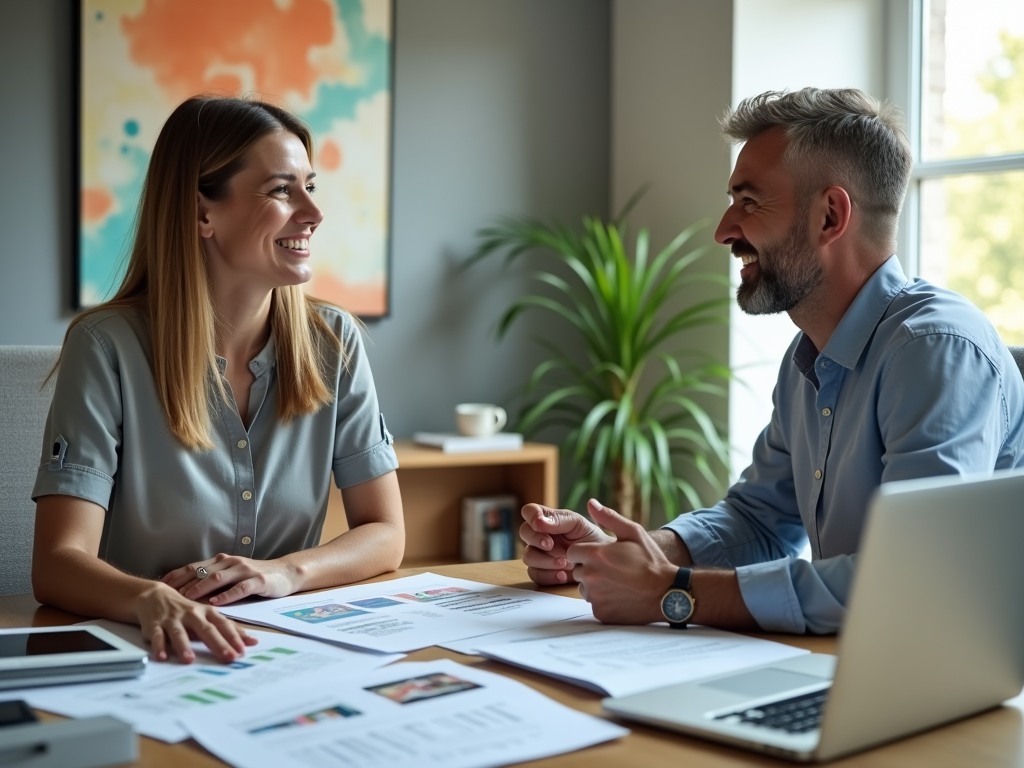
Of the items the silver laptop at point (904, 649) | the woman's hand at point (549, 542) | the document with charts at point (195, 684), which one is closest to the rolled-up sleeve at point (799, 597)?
the silver laptop at point (904, 649)

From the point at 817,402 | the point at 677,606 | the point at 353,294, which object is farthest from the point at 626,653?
the point at 353,294

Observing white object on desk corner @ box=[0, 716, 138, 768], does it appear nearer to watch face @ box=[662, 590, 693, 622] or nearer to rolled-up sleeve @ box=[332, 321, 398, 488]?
watch face @ box=[662, 590, 693, 622]

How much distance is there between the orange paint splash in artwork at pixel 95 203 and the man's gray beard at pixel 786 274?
2088 mm

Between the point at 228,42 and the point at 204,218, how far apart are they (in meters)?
1.62

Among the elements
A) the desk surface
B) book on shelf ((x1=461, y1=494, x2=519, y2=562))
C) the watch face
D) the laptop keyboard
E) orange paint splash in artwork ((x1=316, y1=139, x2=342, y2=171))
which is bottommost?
book on shelf ((x1=461, y1=494, x2=519, y2=562))

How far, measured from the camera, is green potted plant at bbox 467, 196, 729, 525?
3451 millimetres

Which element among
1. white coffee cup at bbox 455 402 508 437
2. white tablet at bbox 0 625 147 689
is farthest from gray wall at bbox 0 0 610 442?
white tablet at bbox 0 625 147 689

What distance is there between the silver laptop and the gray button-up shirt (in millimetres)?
934

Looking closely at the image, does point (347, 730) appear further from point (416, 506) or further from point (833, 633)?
point (416, 506)

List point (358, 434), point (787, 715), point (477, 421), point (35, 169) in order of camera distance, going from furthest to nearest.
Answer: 1. point (477, 421)
2. point (35, 169)
3. point (358, 434)
4. point (787, 715)

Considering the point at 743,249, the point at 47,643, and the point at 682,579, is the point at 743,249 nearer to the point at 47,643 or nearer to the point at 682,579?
the point at 682,579

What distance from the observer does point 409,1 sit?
3668 millimetres

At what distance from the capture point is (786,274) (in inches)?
69.3

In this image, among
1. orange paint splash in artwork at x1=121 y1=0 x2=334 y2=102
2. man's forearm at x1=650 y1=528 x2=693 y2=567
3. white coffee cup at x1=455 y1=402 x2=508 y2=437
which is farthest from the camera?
white coffee cup at x1=455 y1=402 x2=508 y2=437
